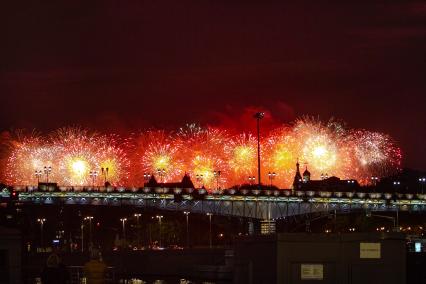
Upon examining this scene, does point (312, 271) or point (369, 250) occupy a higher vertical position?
point (369, 250)

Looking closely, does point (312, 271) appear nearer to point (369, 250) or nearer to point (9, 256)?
point (369, 250)

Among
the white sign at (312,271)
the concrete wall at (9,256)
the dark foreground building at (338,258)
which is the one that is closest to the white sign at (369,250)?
the dark foreground building at (338,258)

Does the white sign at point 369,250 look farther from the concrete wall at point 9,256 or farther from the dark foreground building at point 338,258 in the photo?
the concrete wall at point 9,256

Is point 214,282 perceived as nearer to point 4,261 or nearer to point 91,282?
point 4,261

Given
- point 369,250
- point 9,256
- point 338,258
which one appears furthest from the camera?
point 9,256

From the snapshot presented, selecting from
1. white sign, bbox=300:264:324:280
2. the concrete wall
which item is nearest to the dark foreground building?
white sign, bbox=300:264:324:280

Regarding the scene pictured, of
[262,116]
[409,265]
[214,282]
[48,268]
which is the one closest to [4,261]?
[48,268]

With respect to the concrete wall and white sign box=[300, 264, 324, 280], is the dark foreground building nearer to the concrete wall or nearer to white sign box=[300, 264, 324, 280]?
white sign box=[300, 264, 324, 280]

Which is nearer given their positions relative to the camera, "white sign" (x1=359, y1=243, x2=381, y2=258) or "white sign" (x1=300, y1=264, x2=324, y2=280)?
"white sign" (x1=300, y1=264, x2=324, y2=280)

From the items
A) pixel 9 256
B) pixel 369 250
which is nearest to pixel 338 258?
pixel 369 250
